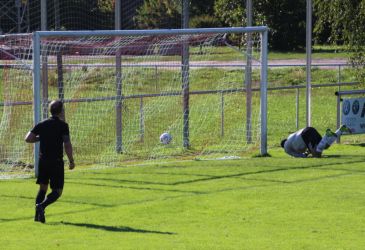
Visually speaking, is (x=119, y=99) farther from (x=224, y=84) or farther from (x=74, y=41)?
(x=224, y=84)

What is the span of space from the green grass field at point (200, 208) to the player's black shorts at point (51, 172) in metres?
0.51

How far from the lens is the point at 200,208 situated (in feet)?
47.9

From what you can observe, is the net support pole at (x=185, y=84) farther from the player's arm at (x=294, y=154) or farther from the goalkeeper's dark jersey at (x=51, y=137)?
the goalkeeper's dark jersey at (x=51, y=137)

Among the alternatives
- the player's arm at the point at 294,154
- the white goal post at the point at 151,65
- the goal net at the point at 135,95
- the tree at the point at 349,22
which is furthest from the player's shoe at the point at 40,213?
the tree at the point at 349,22

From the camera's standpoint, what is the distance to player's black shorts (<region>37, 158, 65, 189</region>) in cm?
1359

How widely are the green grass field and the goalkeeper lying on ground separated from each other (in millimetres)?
611

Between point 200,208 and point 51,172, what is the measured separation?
7.48ft

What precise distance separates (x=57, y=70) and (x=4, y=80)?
1.23 metres

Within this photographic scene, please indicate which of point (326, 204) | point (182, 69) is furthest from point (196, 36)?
point (326, 204)

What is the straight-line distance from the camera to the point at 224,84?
25.2m

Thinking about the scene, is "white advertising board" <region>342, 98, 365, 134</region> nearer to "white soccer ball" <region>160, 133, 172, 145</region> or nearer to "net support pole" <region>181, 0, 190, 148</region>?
"net support pole" <region>181, 0, 190, 148</region>

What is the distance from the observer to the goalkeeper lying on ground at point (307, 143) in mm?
21094

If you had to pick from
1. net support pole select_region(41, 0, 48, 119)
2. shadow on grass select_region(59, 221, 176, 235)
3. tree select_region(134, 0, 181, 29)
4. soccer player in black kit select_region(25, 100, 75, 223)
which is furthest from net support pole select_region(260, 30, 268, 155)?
shadow on grass select_region(59, 221, 176, 235)

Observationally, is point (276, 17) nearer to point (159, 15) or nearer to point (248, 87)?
point (159, 15)
